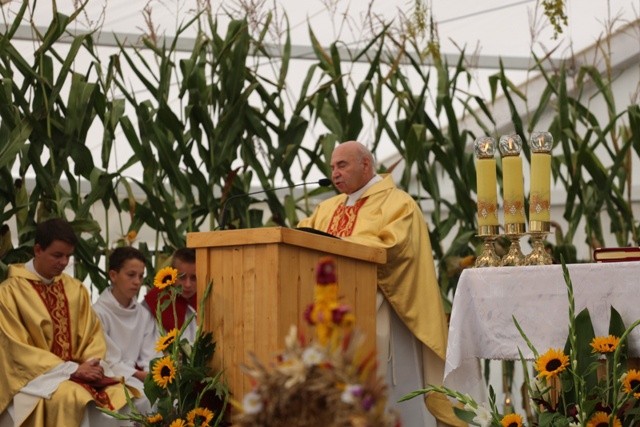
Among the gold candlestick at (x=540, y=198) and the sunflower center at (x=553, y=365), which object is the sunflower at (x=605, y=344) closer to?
the sunflower center at (x=553, y=365)

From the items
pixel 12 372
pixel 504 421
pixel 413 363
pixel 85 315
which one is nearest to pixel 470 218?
pixel 413 363

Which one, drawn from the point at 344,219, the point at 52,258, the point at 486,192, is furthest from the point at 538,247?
the point at 52,258

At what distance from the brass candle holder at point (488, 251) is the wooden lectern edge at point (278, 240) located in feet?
1.74

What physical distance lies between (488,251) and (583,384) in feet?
2.76

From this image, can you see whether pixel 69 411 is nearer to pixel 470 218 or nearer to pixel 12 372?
pixel 12 372

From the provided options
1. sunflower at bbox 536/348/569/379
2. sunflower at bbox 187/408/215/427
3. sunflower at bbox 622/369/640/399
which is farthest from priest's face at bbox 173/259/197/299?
sunflower at bbox 622/369/640/399

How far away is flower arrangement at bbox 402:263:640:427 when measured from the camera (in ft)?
12.8

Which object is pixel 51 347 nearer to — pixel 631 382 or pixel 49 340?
pixel 49 340

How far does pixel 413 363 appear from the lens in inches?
223

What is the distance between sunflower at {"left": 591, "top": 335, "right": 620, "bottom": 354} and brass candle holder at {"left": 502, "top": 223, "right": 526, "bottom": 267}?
0.61 meters

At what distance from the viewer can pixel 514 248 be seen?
4574mm

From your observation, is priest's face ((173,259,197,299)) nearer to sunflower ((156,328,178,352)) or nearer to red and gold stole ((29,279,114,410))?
red and gold stole ((29,279,114,410))

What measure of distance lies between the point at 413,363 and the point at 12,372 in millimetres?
1822

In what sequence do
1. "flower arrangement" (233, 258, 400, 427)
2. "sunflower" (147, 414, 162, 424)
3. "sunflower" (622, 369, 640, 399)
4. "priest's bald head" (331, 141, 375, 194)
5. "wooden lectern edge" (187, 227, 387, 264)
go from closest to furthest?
"flower arrangement" (233, 258, 400, 427)
"sunflower" (622, 369, 640, 399)
"wooden lectern edge" (187, 227, 387, 264)
"sunflower" (147, 414, 162, 424)
"priest's bald head" (331, 141, 375, 194)
